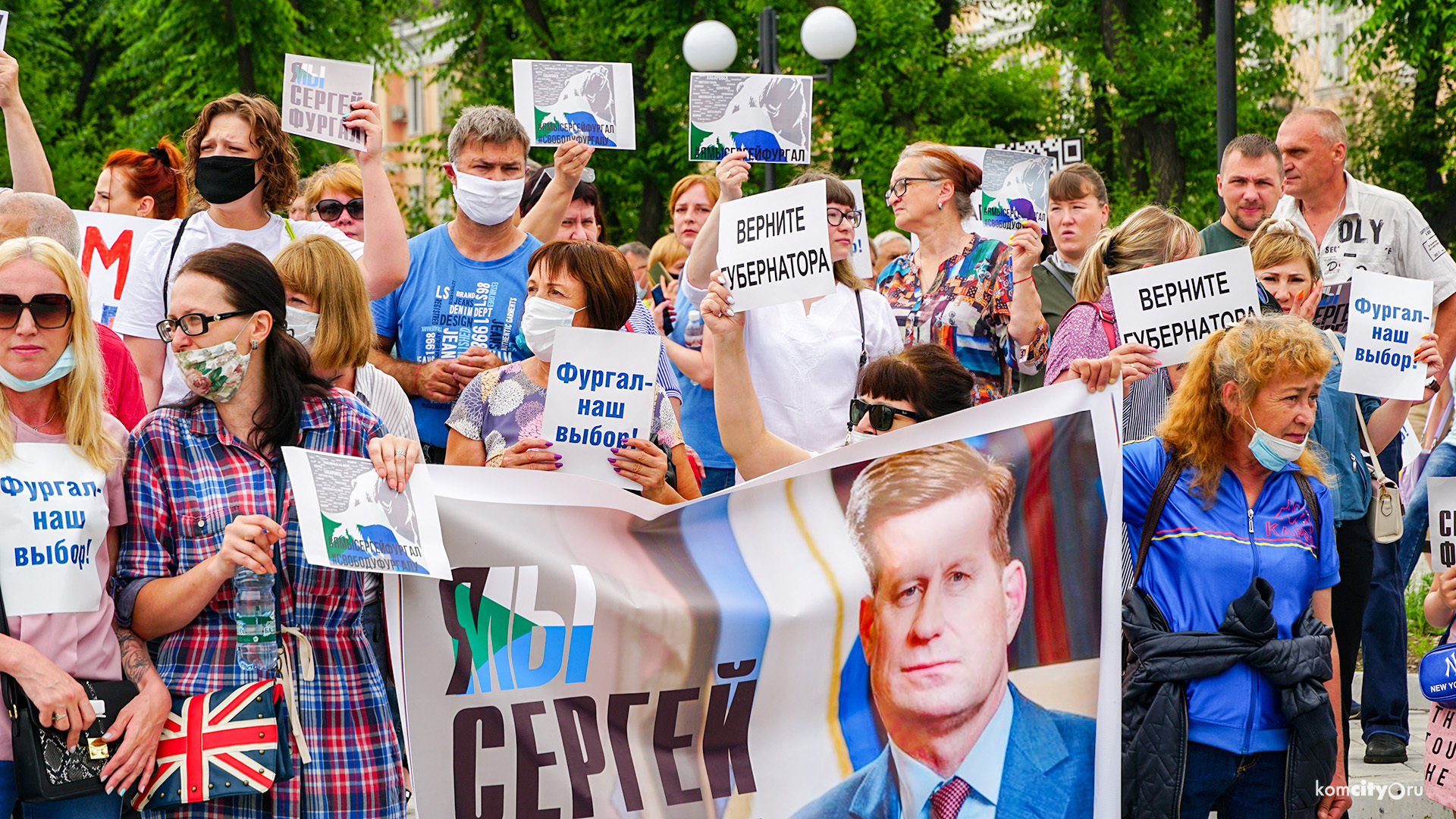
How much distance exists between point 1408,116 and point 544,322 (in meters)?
20.8

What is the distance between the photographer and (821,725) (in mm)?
4027

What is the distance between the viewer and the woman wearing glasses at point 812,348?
582cm

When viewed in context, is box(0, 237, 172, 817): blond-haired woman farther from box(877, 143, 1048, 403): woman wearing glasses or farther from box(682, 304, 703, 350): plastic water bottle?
box(682, 304, 703, 350): plastic water bottle

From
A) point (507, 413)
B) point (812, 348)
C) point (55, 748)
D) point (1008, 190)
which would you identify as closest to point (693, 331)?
point (812, 348)

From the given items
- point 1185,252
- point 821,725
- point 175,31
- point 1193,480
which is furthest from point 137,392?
point 175,31

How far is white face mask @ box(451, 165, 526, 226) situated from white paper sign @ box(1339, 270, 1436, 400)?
9.92 feet

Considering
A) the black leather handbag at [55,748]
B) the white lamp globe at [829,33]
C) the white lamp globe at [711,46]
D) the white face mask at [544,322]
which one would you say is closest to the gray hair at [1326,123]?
the white face mask at [544,322]

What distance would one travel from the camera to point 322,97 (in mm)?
5434

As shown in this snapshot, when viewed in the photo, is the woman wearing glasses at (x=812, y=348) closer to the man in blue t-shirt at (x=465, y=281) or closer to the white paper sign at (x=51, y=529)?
the man in blue t-shirt at (x=465, y=281)

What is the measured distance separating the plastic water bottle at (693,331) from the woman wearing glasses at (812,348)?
525 mm

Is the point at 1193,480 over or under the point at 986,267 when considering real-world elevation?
under

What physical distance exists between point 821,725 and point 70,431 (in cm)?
194

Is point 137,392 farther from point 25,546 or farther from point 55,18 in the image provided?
point 55,18

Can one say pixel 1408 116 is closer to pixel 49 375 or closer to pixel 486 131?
pixel 486 131
